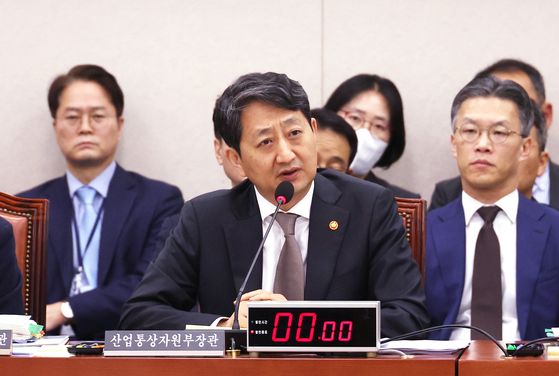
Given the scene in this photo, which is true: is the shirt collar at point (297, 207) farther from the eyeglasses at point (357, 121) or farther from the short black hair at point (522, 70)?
the short black hair at point (522, 70)

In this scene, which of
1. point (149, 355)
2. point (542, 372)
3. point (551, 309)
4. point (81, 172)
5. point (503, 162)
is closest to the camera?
point (542, 372)

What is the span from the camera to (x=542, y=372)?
1.14 meters

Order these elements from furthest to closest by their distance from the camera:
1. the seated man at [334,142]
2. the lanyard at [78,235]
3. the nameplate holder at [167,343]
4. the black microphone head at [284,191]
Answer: the lanyard at [78,235], the seated man at [334,142], the black microphone head at [284,191], the nameplate holder at [167,343]

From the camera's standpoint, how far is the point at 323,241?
6.31ft

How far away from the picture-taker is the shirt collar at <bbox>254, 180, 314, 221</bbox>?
197 cm

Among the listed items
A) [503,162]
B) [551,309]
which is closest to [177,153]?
[503,162]

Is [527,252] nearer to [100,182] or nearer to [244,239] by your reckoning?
[244,239]

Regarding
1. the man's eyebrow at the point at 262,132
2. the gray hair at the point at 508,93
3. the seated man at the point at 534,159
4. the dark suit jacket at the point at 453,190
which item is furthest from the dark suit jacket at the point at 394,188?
the man's eyebrow at the point at 262,132

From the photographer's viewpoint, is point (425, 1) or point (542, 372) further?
point (425, 1)

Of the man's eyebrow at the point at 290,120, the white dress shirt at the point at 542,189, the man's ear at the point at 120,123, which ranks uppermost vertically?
the man's ear at the point at 120,123

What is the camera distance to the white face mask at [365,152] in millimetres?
3227

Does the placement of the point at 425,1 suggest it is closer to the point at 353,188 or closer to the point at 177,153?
the point at 177,153

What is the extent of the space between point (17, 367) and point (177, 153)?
2.45 metres

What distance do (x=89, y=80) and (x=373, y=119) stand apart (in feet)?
4.59
